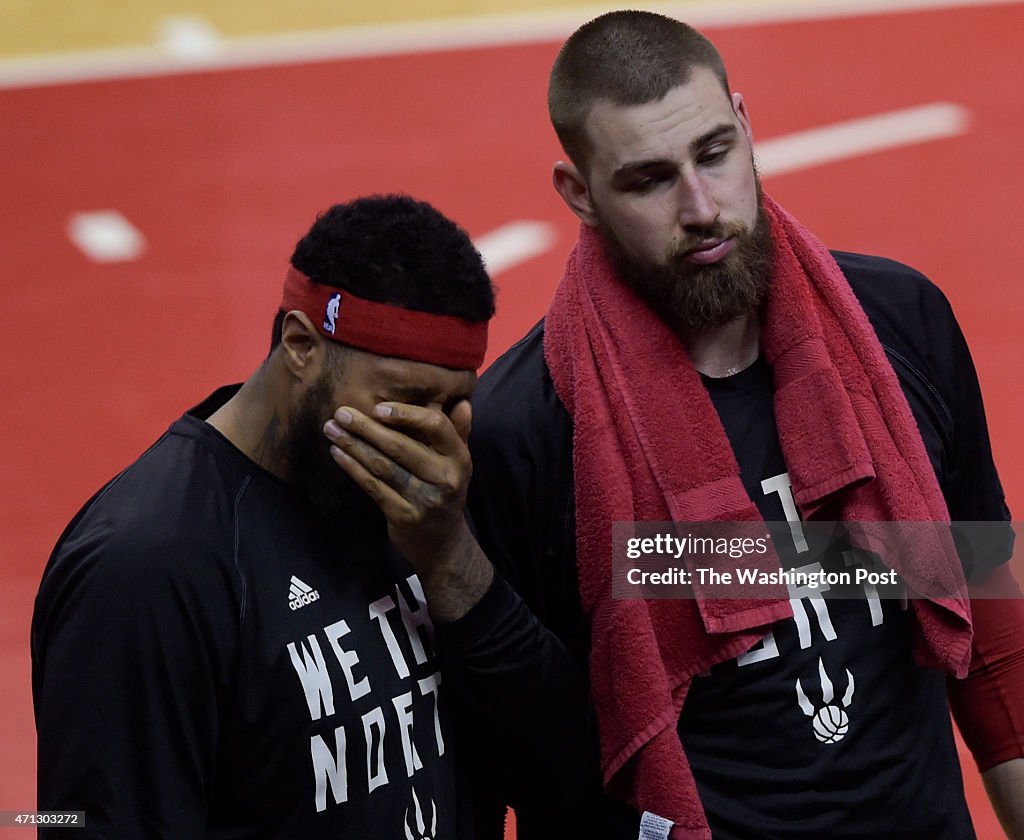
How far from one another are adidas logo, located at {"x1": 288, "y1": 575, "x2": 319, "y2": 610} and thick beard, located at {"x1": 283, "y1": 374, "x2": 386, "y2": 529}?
104 mm

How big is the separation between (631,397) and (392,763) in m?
0.76

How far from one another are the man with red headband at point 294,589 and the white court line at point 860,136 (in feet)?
11.7

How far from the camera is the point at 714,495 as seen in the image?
8.17 ft

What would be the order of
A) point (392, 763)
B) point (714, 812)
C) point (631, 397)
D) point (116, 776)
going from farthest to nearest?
point (631, 397) → point (714, 812) → point (392, 763) → point (116, 776)

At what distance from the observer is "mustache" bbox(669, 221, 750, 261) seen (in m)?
2.52

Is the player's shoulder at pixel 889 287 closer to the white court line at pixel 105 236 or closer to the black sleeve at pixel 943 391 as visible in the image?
the black sleeve at pixel 943 391

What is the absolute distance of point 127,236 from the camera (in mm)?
5781

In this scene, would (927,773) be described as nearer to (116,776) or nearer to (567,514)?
(567,514)

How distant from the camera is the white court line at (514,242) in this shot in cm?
537

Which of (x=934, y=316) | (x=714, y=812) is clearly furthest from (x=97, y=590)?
(x=934, y=316)

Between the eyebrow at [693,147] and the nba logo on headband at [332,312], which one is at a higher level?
the eyebrow at [693,147]

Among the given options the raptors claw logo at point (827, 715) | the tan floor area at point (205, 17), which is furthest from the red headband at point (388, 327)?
the tan floor area at point (205, 17)

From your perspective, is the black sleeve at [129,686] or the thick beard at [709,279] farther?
the thick beard at [709,279]

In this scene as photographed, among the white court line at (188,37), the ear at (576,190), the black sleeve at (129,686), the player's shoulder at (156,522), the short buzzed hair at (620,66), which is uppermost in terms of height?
the white court line at (188,37)
